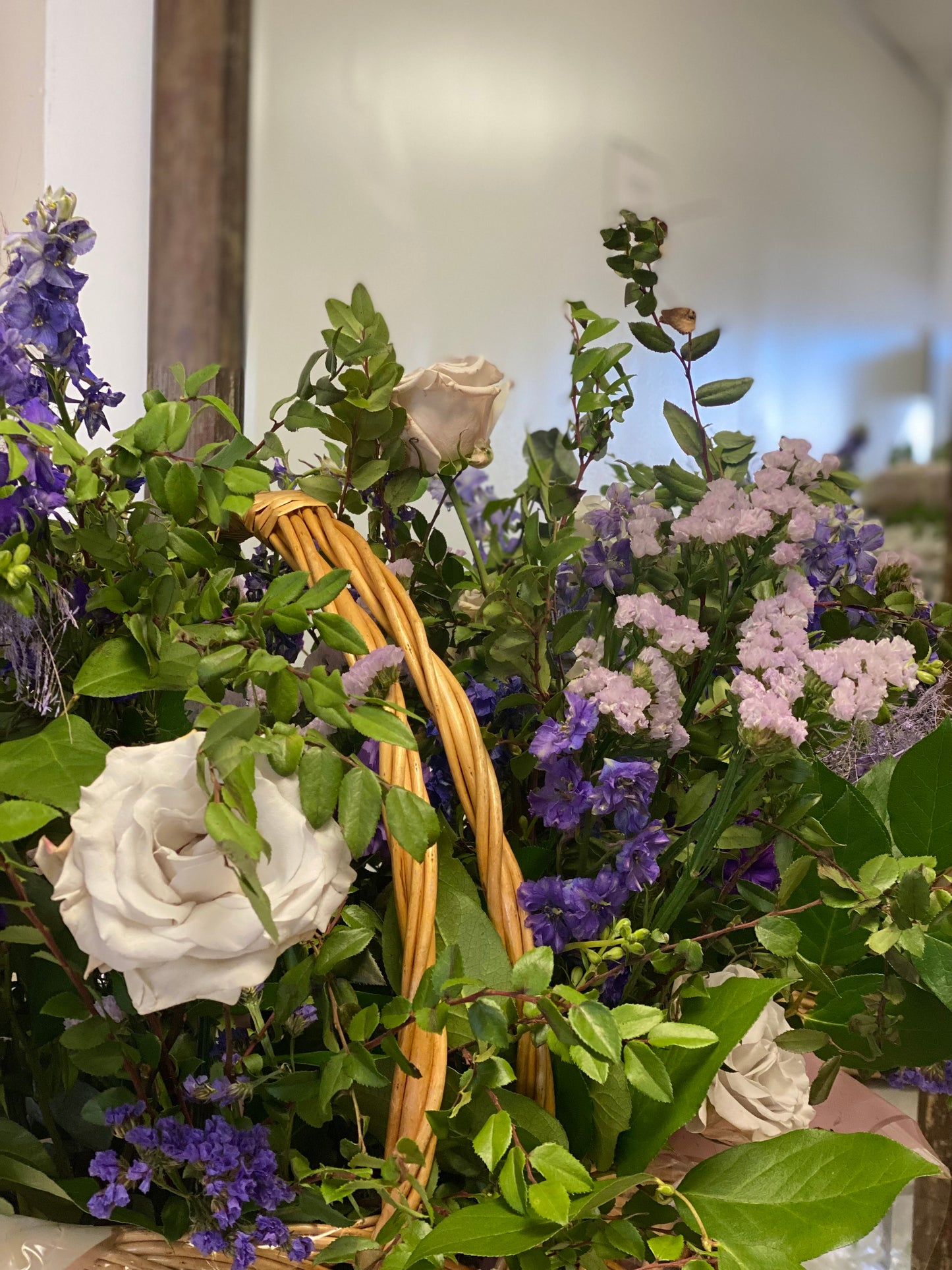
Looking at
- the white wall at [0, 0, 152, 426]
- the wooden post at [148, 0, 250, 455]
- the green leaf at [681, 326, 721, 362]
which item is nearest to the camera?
the green leaf at [681, 326, 721, 362]

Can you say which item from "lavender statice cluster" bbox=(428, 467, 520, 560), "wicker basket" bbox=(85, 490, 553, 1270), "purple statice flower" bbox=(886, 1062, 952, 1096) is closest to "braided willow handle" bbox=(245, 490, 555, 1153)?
"wicker basket" bbox=(85, 490, 553, 1270)

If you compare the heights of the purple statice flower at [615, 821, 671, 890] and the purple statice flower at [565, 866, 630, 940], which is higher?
the purple statice flower at [615, 821, 671, 890]

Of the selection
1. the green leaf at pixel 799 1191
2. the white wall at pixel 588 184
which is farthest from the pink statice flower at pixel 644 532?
the white wall at pixel 588 184

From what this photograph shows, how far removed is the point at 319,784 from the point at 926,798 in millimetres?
250

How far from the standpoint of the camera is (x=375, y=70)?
981 millimetres

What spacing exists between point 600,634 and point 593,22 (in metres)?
0.82

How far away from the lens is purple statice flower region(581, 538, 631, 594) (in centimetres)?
45

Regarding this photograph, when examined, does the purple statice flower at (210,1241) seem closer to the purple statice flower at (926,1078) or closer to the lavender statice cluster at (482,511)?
the purple statice flower at (926,1078)

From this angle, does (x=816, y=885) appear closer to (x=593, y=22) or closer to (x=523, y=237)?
(x=523, y=237)

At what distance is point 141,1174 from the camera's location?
1.02 ft

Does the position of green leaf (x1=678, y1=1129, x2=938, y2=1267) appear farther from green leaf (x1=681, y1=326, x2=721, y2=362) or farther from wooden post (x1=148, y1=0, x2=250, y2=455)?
wooden post (x1=148, y1=0, x2=250, y2=455)

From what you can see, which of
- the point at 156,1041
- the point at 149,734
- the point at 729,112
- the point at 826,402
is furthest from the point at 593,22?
the point at 156,1041

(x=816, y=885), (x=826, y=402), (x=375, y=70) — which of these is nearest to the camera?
(x=816, y=885)

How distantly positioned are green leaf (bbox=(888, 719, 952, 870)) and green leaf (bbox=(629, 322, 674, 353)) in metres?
0.21
